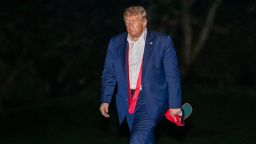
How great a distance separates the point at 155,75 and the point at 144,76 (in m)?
0.12

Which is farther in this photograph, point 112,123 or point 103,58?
point 103,58

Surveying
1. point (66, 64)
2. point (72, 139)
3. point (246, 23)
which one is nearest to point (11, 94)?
point (66, 64)

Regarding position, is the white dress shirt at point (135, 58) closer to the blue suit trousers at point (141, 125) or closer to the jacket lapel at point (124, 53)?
the jacket lapel at point (124, 53)

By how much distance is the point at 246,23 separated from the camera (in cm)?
1950

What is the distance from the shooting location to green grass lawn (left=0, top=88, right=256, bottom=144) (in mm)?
12836

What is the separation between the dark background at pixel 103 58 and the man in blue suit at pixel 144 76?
211 inches

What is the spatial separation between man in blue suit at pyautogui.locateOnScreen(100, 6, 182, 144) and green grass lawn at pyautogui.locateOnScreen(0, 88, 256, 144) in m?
5.03

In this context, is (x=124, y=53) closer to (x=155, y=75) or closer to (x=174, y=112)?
(x=155, y=75)

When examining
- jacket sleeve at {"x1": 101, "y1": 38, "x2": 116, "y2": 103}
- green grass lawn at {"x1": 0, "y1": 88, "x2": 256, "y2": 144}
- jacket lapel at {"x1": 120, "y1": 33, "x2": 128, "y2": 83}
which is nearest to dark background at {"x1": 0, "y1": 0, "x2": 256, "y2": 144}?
green grass lawn at {"x1": 0, "y1": 88, "x2": 256, "y2": 144}

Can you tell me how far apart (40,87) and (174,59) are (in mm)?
19822

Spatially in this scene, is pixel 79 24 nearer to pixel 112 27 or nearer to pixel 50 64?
pixel 112 27

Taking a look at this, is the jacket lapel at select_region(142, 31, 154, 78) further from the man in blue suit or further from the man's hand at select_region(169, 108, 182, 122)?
the man's hand at select_region(169, 108, 182, 122)

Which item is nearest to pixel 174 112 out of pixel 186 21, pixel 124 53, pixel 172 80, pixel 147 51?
pixel 172 80

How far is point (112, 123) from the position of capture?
51.5 feet
